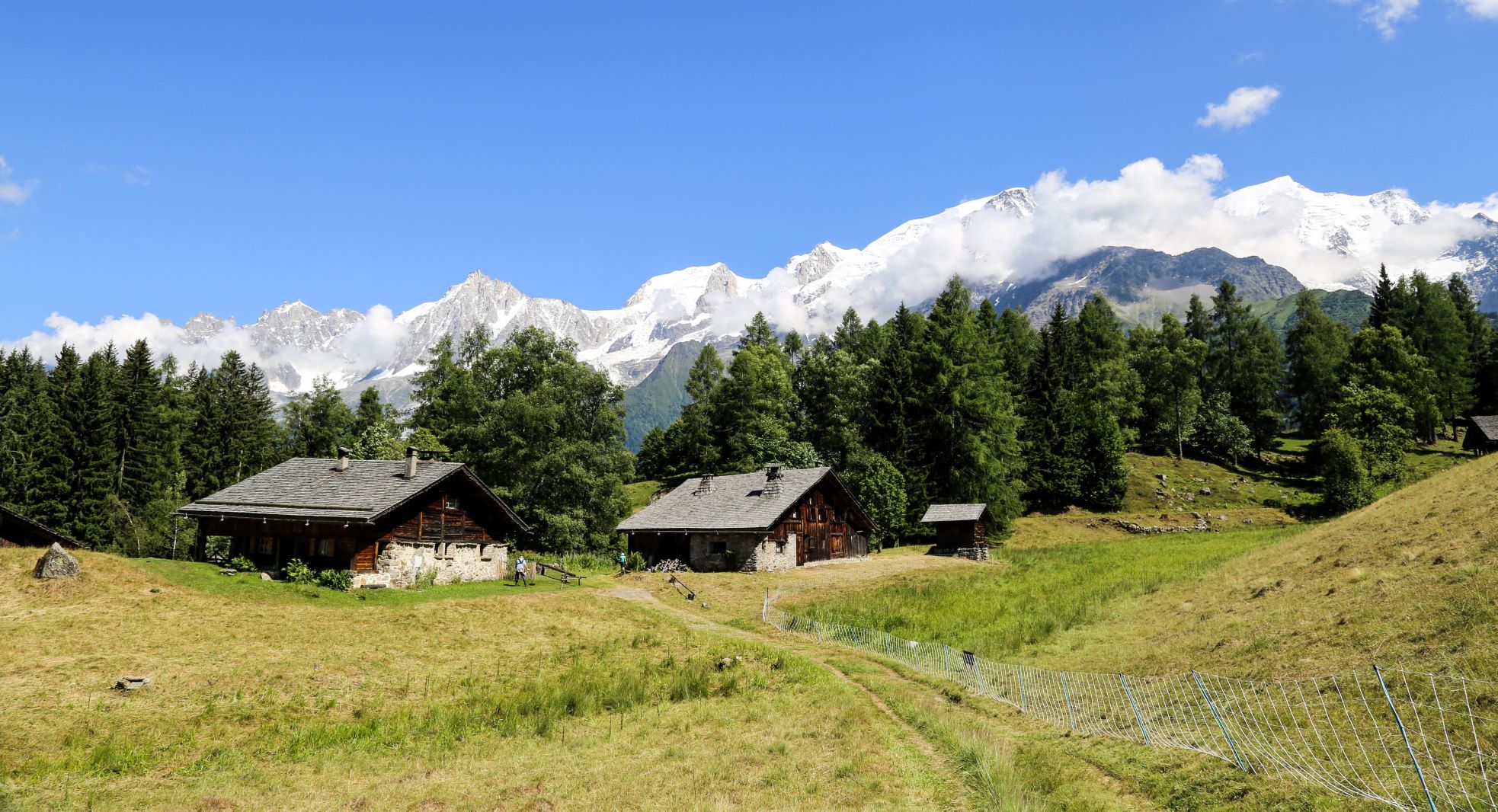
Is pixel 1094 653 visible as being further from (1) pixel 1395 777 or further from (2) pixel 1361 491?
(2) pixel 1361 491

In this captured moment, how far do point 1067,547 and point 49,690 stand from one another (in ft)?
193

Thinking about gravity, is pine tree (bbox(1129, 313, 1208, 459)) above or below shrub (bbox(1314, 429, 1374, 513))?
above

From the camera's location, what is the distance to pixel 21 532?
39.3 metres

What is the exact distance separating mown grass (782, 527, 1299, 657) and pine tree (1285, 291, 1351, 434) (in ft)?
146

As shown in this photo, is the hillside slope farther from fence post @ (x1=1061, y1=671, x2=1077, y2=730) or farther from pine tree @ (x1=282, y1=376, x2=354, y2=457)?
pine tree @ (x1=282, y1=376, x2=354, y2=457)

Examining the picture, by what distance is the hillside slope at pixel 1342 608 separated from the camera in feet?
51.5

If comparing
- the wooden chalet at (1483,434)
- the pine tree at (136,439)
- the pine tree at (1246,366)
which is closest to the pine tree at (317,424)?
the pine tree at (136,439)

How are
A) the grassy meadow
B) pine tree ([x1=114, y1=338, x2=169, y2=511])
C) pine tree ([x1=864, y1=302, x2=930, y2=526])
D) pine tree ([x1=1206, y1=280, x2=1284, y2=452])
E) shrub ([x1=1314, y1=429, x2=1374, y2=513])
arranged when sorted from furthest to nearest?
pine tree ([x1=1206, y1=280, x2=1284, y2=452]) < pine tree ([x1=864, y1=302, x2=930, y2=526]) < pine tree ([x1=114, y1=338, x2=169, y2=511]) < shrub ([x1=1314, y1=429, x2=1374, y2=513]) < the grassy meadow

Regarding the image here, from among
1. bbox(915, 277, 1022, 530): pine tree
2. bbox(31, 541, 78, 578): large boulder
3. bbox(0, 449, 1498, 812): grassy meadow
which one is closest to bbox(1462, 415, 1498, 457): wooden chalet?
bbox(915, 277, 1022, 530): pine tree

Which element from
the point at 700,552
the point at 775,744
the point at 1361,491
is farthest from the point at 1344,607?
the point at 1361,491

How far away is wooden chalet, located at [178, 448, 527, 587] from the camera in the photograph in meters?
38.5

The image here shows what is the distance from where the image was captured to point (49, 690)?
736 inches

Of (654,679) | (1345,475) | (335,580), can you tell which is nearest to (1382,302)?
(1345,475)

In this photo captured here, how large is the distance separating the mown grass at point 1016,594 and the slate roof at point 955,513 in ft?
18.2
